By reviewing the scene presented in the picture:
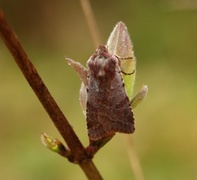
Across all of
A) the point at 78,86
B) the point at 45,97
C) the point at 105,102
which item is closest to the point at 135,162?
the point at 105,102

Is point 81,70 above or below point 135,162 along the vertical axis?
above

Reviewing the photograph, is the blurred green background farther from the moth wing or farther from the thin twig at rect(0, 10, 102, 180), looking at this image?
the thin twig at rect(0, 10, 102, 180)

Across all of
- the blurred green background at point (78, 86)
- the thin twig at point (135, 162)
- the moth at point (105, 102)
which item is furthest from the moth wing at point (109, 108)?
the blurred green background at point (78, 86)

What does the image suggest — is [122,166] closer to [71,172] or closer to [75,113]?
[71,172]

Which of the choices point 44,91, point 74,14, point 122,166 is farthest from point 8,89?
point 44,91

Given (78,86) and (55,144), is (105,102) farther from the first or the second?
(78,86)
